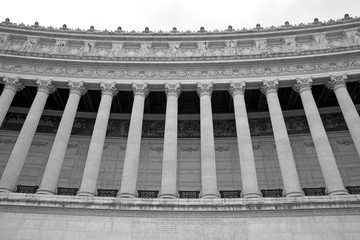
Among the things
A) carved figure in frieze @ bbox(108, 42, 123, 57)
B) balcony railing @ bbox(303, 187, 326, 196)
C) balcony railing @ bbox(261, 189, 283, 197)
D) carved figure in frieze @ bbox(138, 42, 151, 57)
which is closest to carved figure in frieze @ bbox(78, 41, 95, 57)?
carved figure in frieze @ bbox(108, 42, 123, 57)

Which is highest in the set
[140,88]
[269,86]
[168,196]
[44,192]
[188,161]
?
[140,88]

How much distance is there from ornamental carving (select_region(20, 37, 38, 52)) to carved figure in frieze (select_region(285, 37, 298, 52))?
2242 cm

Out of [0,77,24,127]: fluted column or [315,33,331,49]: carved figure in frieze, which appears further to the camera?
Result: [315,33,331,49]: carved figure in frieze

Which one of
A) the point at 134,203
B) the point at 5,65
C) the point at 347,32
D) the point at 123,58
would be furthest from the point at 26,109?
Answer: the point at 347,32

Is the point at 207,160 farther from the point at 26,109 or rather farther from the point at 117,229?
the point at 26,109

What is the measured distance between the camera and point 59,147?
23.0 metres

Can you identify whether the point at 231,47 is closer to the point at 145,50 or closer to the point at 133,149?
the point at 145,50

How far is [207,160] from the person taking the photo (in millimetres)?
22484

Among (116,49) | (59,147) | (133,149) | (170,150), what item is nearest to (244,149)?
(170,150)

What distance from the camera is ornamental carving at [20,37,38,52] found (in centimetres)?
2909

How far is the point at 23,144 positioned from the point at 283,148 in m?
17.8

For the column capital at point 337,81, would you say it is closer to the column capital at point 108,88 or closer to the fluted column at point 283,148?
the fluted column at point 283,148

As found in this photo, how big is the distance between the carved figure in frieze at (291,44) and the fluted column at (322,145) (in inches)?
149

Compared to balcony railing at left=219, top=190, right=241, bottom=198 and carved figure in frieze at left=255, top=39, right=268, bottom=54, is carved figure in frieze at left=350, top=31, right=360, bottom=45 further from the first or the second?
balcony railing at left=219, top=190, right=241, bottom=198
